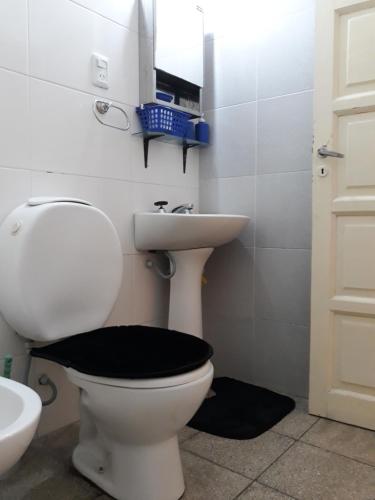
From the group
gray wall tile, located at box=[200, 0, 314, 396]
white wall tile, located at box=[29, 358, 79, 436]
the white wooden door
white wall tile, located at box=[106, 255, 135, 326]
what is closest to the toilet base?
white wall tile, located at box=[29, 358, 79, 436]

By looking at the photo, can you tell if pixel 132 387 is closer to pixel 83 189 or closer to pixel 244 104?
pixel 83 189

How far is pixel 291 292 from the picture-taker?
1893 mm

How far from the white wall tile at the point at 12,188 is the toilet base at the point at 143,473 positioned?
0.82m

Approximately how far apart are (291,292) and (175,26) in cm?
126

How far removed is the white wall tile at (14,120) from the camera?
1.38 meters

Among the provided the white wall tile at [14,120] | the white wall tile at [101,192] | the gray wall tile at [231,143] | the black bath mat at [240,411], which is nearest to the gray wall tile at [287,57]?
the gray wall tile at [231,143]

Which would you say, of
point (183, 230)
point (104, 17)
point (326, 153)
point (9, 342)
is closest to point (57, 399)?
point (9, 342)

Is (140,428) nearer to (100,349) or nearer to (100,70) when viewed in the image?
(100,349)

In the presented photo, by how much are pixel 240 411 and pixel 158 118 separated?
1.25 meters

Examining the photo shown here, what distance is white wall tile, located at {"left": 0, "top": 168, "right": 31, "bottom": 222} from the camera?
1388 mm

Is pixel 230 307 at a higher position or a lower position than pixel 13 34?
lower

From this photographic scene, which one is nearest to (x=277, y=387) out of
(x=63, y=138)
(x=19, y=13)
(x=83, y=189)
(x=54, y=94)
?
(x=83, y=189)

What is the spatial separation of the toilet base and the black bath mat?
15.8 inches

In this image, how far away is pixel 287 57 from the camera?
1.84 metres
